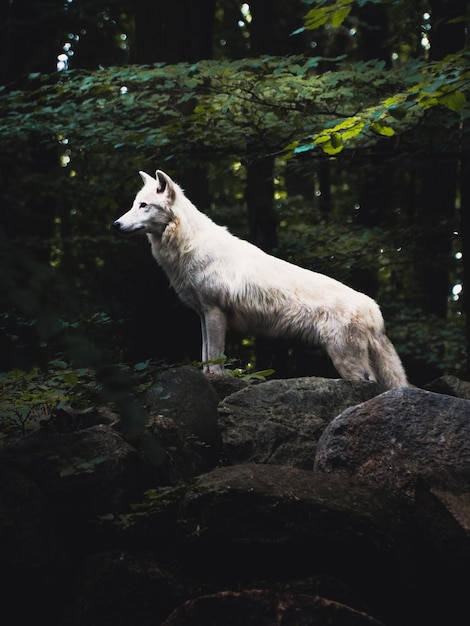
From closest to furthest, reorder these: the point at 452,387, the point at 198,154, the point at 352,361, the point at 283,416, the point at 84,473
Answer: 1. the point at 84,473
2. the point at 283,416
3. the point at 452,387
4. the point at 352,361
5. the point at 198,154

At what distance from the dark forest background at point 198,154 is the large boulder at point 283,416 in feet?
2.98

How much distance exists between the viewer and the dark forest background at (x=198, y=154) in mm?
6344

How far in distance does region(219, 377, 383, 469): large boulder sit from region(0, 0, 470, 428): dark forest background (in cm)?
91

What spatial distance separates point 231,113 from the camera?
9062 millimetres

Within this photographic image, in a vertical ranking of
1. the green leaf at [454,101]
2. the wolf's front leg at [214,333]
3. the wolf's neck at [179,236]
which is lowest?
the wolf's front leg at [214,333]

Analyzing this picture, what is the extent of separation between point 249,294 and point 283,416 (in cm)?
272

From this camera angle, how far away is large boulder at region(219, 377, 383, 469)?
5465 mm

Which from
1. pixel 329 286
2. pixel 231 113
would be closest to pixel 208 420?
pixel 329 286

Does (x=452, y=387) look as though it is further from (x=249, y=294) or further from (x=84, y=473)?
(x=84, y=473)

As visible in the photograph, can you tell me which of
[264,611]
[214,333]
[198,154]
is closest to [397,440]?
[264,611]

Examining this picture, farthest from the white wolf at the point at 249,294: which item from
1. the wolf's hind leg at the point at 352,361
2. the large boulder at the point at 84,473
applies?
the large boulder at the point at 84,473

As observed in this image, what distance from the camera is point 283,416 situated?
19.2 ft

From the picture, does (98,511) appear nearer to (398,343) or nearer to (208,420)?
(208,420)

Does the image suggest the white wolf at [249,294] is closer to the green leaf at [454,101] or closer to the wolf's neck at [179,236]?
the wolf's neck at [179,236]
